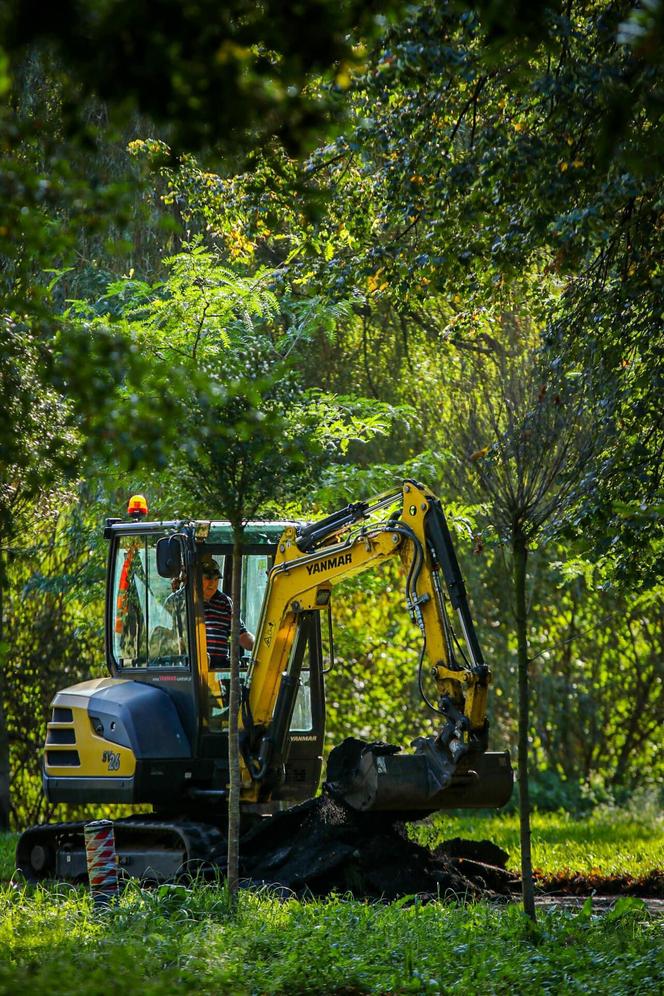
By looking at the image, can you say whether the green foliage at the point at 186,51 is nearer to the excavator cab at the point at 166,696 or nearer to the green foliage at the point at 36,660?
the excavator cab at the point at 166,696

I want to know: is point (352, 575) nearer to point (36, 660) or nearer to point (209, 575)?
point (209, 575)

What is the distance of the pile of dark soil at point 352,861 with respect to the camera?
10156 mm

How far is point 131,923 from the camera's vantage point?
809cm

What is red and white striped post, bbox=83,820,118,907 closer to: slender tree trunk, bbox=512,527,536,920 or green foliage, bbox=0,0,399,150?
slender tree trunk, bbox=512,527,536,920

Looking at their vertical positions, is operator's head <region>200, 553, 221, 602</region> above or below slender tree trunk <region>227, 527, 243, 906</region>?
above

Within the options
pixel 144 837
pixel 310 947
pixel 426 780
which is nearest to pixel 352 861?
pixel 426 780

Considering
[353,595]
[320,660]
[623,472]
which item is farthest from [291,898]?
[353,595]

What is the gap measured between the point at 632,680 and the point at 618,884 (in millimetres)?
7869

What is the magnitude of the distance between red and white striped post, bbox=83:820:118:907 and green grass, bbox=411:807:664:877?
2.76 metres

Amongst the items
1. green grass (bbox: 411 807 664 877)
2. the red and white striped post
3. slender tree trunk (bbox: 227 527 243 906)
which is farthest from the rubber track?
green grass (bbox: 411 807 664 877)

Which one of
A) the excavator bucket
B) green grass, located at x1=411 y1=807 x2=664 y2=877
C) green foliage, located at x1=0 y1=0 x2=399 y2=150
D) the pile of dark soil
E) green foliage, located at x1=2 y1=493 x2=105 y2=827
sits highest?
green foliage, located at x1=0 y1=0 x2=399 y2=150

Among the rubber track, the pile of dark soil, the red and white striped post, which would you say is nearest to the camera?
the red and white striped post

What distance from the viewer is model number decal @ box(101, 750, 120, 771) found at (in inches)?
441

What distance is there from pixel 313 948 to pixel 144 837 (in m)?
4.53
